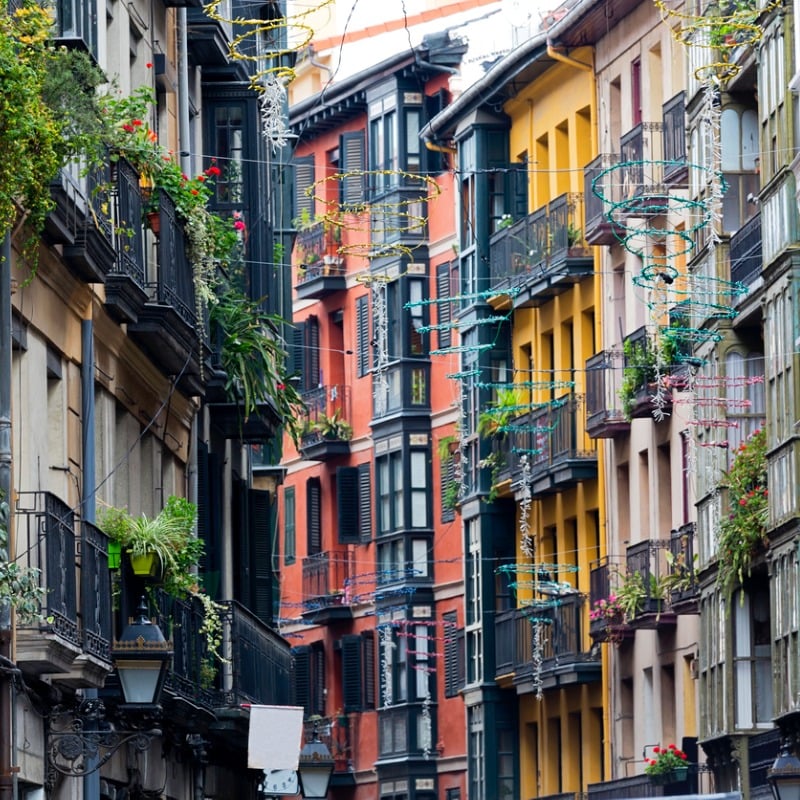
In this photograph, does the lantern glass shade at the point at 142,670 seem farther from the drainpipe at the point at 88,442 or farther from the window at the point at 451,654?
the window at the point at 451,654

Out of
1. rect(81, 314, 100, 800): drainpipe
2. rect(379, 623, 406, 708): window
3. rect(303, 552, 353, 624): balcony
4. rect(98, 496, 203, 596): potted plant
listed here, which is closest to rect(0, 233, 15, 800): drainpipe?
rect(81, 314, 100, 800): drainpipe

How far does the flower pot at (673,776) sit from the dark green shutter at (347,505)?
73.5ft

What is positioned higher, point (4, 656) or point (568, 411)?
point (568, 411)

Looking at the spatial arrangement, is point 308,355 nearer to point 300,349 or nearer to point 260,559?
point 300,349

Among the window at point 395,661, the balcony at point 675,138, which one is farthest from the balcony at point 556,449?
the window at point 395,661

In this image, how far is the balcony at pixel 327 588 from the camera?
66.8 metres

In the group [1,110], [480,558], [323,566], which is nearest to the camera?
[1,110]

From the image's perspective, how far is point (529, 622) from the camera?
54.1 metres

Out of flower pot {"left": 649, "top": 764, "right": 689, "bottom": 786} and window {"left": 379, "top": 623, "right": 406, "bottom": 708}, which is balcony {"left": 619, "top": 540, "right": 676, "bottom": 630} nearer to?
flower pot {"left": 649, "top": 764, "right": 689, "bottom": 786}

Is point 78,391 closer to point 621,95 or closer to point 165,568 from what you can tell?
point 165,568

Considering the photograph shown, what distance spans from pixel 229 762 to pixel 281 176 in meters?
9.98

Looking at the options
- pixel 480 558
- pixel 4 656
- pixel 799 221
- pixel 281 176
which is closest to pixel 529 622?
pixel 480 558

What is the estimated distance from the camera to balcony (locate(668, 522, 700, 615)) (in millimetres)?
43812

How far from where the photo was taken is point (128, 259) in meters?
27.5
